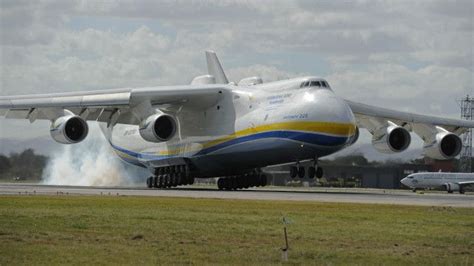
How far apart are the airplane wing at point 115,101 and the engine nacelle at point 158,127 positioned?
1477 millimetres

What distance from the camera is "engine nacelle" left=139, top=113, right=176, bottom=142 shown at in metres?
44.2

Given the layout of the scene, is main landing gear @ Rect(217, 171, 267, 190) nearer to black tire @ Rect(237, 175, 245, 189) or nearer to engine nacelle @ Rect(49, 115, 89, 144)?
black tire @ Rect(237, 175, 245, 189)

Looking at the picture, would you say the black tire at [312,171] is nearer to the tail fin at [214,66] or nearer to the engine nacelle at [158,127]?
the engine nacelle at [158,127]

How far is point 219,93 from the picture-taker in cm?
4703

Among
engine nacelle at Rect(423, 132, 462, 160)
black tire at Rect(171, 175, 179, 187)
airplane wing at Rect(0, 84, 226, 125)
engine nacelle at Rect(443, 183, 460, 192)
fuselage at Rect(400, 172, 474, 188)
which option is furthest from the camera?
fuselage at Rect(400, 172, 474, 188)

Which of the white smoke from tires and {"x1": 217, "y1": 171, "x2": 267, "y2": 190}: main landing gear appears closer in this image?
{"x1": 217, "y1": 171, "x2": 267, "y2": 190}: main landing gear

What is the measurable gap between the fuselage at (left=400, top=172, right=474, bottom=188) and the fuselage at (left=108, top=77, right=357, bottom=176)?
2549cm

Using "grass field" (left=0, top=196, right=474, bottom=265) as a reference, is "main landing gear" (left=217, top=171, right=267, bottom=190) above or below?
above

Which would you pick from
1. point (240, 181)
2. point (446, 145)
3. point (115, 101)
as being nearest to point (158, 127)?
point (115, 101)

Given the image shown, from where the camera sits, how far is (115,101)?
1810 inches

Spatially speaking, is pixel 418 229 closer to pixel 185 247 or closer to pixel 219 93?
pixel 185 247

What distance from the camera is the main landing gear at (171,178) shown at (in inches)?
1922

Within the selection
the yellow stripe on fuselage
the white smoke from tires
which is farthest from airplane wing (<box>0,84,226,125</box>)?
the white smoke from tires

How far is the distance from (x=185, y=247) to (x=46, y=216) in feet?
24.8
